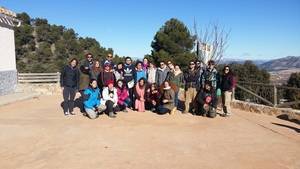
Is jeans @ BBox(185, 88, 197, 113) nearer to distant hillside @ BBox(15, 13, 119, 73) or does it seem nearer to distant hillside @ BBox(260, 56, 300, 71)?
distant hillside @ BBox(15, 13, 119, 73)

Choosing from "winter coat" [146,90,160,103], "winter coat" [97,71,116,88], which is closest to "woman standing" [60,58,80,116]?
"winter coat" [97,71,116,88]

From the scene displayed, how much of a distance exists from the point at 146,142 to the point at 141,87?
3718mm

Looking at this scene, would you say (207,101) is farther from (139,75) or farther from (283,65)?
(283,65)

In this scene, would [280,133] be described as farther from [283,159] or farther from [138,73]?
[138,73]

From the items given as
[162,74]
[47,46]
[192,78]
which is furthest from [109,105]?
[47,46]

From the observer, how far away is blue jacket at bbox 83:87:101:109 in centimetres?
961

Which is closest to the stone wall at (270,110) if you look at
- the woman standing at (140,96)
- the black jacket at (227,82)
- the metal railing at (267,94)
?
the metal railing at (267,94)

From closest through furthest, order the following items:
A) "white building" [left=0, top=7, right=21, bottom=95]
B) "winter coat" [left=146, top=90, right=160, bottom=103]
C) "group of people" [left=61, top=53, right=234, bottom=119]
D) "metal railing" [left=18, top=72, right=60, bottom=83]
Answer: "group of people" [left=61, top=53, right=234, bottom=119] < "winter coat" [left=146, top=90, right=160, bottom=103] < "white building" [left=0, top=7, right=21, bottom=95] < "metal railing" [left=18, top=72, right=60, bottom=83]

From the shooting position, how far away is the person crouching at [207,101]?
10.0 meters

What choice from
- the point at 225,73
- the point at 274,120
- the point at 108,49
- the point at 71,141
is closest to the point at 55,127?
the point at 71,141

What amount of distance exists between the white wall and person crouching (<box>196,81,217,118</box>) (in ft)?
26.0

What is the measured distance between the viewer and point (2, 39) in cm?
1379

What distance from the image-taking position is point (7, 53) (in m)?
14.3

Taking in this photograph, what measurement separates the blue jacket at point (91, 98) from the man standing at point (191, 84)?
2.58 metres
